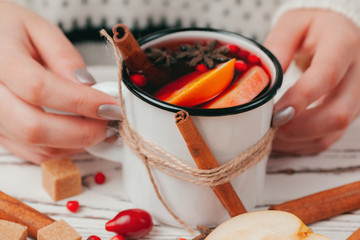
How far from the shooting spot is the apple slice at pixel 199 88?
0.67m

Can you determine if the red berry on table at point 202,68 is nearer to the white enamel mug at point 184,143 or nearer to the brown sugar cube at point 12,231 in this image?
the white enamel mug at point 184,143

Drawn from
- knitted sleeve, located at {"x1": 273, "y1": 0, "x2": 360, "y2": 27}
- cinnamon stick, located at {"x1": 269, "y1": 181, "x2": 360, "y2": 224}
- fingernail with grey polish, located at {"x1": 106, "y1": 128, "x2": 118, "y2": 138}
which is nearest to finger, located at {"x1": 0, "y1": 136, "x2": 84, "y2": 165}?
fingernail with grey polish, located at {"x1": 106, "y1": 128, "x2": 118, "y2": 138}

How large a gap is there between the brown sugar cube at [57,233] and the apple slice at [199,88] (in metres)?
0.28

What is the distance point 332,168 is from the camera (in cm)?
98

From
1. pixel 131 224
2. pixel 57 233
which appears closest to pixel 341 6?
pixel 131 224

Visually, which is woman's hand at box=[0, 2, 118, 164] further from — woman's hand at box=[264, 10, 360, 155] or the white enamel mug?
woman's hand at box=[264, 10, 360, 155]

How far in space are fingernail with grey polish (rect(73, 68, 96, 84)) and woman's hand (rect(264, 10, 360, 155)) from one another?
0.40m

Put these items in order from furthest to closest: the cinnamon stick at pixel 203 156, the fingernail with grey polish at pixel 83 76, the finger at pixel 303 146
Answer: the finger at pixel 303 146, the fingernail with grey polish at pixel 83 76, the cinnamon stick at pixel 203 156

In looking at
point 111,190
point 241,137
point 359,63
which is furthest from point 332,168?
point 111,190

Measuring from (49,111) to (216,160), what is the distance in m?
0.36

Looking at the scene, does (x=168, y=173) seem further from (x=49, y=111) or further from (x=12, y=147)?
(x=12, y=147)

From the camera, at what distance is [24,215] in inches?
30.4

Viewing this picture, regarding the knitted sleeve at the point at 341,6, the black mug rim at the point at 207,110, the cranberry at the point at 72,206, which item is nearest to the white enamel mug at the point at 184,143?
the black mug rim at the point at 207,110

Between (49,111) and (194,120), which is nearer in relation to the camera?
(194,120)
